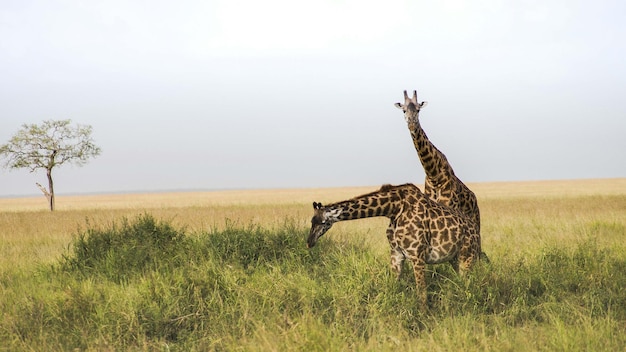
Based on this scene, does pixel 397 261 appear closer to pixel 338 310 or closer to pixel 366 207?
pixel 366 207

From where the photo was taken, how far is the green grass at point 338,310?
20.2 ft

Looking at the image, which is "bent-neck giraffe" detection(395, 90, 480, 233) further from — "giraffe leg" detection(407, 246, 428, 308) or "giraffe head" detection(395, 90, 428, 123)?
"giraffe leg" detection(407, 246, 428, 308)

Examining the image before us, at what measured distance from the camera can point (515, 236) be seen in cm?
1717

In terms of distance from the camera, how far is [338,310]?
22.8ft

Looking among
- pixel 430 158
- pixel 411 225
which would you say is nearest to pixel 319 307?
pixel 411 225

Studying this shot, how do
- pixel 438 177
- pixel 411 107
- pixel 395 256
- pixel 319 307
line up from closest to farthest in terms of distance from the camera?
pixel 319 307
pixel 395 256
pixel 411 107
pixel 438 177

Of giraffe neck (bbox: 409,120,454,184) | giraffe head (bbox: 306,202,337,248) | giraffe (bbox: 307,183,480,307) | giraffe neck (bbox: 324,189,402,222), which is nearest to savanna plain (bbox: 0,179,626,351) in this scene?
giraffe (bbox: 307,183,480,307)

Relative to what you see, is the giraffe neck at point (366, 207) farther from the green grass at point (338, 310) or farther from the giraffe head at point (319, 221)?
the green grass at point (338, 310)

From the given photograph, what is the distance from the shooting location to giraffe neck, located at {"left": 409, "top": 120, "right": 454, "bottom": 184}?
9.01 metres

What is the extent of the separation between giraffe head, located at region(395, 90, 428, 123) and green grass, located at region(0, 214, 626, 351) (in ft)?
7.05

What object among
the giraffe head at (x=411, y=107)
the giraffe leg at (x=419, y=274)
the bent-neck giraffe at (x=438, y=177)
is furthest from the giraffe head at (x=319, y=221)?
the bent-neck giraffe at (x=438, y=177)

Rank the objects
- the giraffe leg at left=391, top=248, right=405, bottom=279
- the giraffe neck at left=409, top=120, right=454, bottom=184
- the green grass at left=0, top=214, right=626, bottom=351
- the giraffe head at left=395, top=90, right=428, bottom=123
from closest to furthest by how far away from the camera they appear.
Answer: the green grass at left=0, top=214, right=626, bottom=351, the giraffe leg at left=391, top=248, right=405, bottom=279, the giraffe head at left=395, top=90, right=428, bottom=123, the giraffe neck at left=409, top=120, right=454, bottom=184

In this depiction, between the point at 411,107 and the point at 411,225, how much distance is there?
198cm

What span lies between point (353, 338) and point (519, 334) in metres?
1.77
